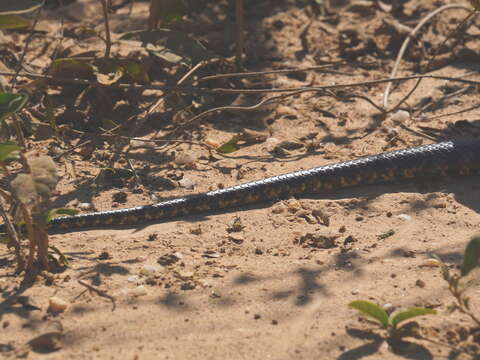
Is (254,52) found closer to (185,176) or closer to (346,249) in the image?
(185,176)

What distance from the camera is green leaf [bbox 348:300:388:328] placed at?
3.83m

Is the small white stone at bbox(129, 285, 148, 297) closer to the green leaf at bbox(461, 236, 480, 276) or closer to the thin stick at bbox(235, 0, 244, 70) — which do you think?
the green leaf at bbox(461, 236, 480, 276)

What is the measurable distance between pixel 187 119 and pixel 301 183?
1.72m

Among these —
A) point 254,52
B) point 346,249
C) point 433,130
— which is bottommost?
point 346,249

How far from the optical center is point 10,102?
386cm

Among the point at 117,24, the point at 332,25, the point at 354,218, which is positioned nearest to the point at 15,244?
the point at 354,218

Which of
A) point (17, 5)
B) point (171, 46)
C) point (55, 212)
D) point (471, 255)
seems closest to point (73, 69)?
point (171, 46)

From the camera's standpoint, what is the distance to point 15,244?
4.39 m

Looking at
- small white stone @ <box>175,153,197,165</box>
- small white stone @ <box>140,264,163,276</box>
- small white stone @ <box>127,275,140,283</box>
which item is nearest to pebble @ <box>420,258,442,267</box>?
small white stone @ <box>140,264,163,276</box>

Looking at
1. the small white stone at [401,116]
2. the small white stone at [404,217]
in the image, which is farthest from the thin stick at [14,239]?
the small white stone at [401,116]

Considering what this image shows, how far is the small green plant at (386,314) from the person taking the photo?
12.3 ft

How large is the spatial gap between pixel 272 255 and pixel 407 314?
1.28 metres

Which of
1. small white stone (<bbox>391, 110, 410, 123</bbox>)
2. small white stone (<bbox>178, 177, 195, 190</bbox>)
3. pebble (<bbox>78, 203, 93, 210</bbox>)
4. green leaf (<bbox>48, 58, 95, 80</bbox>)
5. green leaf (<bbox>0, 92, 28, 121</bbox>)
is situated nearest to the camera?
green leaf (<bbox>0, 92, 28, 121</bbox>)

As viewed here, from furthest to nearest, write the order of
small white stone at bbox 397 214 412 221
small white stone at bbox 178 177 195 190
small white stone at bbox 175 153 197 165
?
1. small white stone at bbox 175 153 197 165
2. small white stone at bbox 178 177 195 190
3. small white stone at bbox 397 214 412 221
